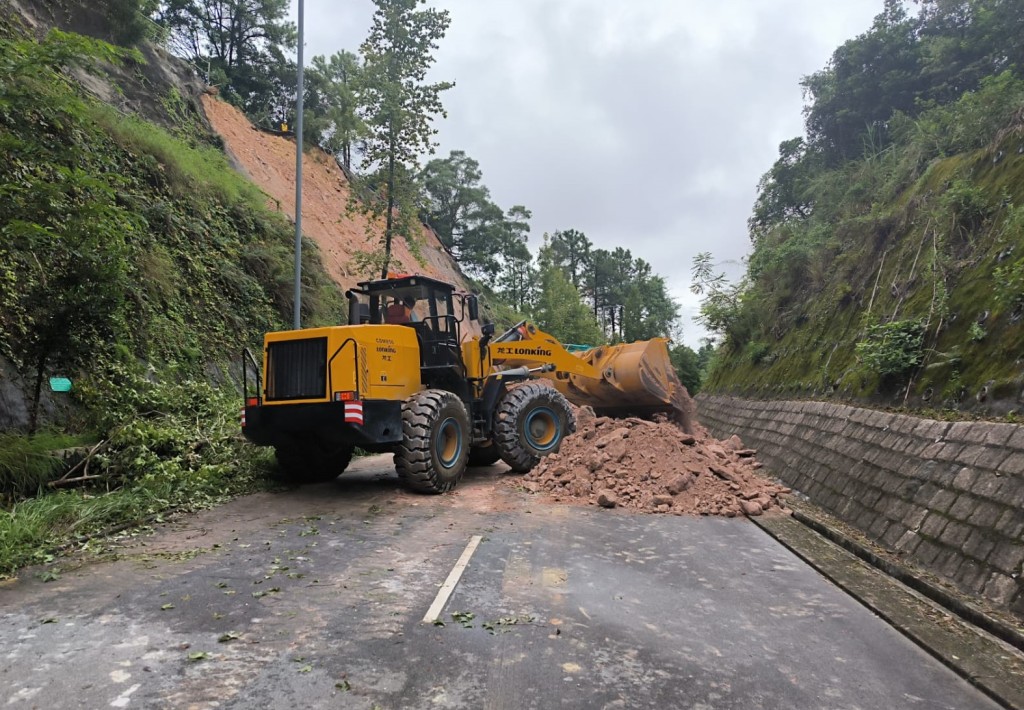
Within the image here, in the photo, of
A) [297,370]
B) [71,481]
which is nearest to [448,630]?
[297,370]

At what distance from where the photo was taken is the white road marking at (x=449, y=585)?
14.2 feet

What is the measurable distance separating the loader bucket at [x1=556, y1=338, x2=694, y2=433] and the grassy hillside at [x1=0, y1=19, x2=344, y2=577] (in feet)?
23.7

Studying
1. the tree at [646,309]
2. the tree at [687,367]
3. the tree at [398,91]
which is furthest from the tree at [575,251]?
the tree at [398,91]

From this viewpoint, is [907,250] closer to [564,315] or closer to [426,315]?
[426,315]

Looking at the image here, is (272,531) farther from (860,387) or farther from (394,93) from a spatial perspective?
(394,93)

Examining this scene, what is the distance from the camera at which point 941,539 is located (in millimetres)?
5336

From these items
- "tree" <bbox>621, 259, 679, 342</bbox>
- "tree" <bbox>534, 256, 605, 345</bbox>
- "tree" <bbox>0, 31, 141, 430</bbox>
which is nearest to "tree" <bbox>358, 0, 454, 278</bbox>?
"tree" <bbox>0, 31, 141, 430</bbox>

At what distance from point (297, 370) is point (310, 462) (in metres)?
1.87

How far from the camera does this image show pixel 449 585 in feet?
16.2

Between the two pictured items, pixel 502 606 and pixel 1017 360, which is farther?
pixel 1017 360

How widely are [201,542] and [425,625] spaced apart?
332 centimetres

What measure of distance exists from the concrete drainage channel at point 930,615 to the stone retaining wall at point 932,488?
0.22m

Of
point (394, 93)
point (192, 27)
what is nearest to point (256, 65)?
point (192, 27)

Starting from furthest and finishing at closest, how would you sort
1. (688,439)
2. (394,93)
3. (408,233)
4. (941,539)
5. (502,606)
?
(408,233) → (394,93) → (688,439) → (941,539) → (502,606)
